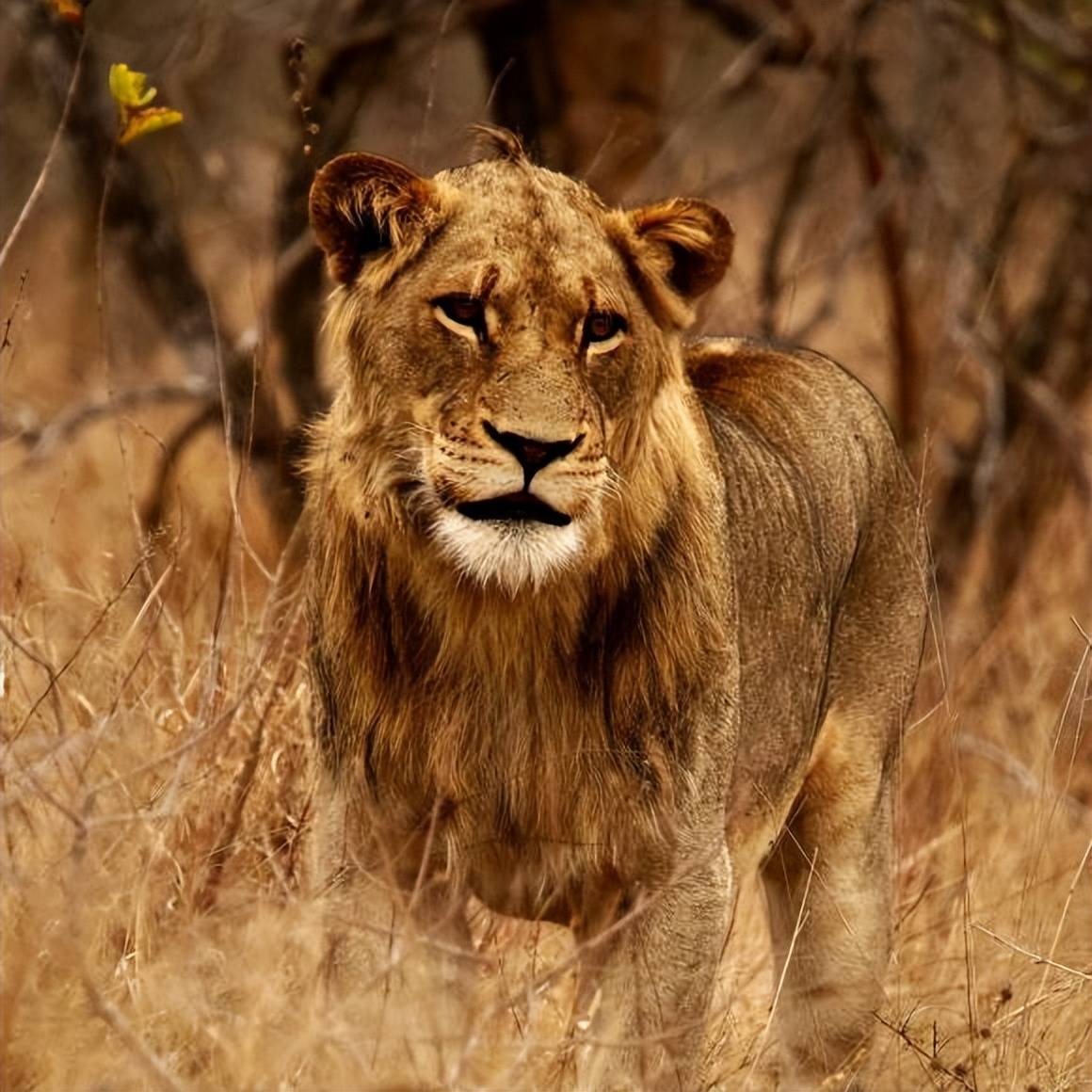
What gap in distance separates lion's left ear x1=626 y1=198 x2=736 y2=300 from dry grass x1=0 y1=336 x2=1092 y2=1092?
95cm

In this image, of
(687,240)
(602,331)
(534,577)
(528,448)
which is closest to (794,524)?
(687,240)

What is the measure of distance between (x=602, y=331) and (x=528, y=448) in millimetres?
353

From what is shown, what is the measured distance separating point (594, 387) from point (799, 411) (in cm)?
126

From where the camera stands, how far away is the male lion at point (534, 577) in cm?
355

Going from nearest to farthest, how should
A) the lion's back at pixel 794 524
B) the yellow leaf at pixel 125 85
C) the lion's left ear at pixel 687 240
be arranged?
the lion's left ear at pixel 687 240
the yellow leaf at pixel 125 85
the lion's back at pixel 794 524

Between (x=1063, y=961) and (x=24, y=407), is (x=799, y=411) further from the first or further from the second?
(x=24, y=407)

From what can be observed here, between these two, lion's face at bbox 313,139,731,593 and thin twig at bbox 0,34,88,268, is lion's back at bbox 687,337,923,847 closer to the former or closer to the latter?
lion's face at bbox 313,139,731,593

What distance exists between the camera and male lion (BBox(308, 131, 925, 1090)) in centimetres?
355

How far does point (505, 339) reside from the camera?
3.55 metres

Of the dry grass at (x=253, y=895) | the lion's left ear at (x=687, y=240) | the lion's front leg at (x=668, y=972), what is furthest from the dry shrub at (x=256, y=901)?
the lion's left ear at (x=687, y=240)

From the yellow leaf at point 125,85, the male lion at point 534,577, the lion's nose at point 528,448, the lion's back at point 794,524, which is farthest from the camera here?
the lion's back at point 794,524

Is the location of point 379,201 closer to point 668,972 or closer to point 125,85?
point 125,85

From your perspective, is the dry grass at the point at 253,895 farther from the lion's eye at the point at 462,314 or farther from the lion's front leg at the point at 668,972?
the lion's eye at the point at 462,314

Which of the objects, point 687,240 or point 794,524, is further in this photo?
point 794,524
